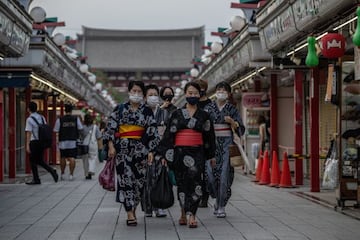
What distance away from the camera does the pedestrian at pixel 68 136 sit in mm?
18516

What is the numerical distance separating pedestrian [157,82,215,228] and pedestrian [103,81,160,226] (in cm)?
25

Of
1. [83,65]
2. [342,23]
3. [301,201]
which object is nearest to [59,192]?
[301,201]

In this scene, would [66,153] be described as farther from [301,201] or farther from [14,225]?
[14,225]

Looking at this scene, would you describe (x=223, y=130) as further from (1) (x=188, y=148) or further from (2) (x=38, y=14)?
(2) (x=38, y=14)

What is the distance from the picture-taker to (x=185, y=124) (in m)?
9.52

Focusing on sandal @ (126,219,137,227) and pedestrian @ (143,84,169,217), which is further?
pedestrian @ (143,84,169,217)

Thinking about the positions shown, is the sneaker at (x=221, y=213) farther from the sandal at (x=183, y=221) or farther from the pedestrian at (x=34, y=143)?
the pedestrian at (x=34, y=143)

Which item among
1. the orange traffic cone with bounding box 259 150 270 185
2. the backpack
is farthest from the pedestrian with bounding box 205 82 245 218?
the backpack

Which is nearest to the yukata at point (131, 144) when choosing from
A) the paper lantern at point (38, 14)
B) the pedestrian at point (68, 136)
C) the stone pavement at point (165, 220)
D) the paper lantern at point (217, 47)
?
the stone pavement at point (165, 220)

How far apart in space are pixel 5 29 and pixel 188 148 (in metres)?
4.60

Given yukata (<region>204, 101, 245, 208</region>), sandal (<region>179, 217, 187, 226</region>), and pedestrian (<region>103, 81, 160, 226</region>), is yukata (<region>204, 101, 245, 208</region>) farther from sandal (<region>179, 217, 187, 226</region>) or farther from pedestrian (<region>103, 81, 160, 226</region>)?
pedestrian (<region>103, 81, 160, 226</region>)

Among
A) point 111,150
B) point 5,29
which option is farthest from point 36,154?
point 111,150

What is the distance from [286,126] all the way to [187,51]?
249 ft

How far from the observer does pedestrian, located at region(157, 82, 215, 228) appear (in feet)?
31.0
